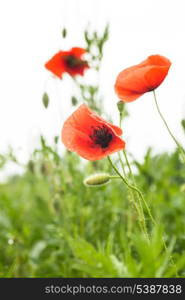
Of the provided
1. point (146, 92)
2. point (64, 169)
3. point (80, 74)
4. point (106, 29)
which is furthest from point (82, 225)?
point (146, 92)

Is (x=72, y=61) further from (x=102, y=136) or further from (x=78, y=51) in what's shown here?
(x=102, y=136)

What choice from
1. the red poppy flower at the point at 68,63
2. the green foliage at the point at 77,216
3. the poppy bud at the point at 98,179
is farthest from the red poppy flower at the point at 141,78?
the red poppy flower at the point at 68,63

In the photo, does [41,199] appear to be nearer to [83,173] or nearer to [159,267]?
[83,173]

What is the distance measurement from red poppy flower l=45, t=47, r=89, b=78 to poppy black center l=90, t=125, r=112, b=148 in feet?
3.10

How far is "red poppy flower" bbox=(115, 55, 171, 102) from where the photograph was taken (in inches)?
53.1

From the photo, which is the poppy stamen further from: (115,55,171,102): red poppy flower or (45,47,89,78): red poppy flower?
(115,55,171,102): red poppy flower

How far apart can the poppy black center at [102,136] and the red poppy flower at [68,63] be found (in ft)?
3.10

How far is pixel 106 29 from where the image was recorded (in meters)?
2.28

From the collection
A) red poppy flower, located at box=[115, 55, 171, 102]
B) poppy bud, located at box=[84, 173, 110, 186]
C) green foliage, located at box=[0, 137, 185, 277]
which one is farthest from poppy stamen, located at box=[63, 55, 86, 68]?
poppy bud, located at box=[84, 173, 110, 186]

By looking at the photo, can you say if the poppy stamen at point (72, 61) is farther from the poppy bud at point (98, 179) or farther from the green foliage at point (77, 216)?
the poppy bud at point (98, 179)

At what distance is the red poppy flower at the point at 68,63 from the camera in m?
2.33

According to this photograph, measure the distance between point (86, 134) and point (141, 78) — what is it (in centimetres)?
23

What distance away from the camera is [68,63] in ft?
7.87

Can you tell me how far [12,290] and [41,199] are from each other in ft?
7.55
